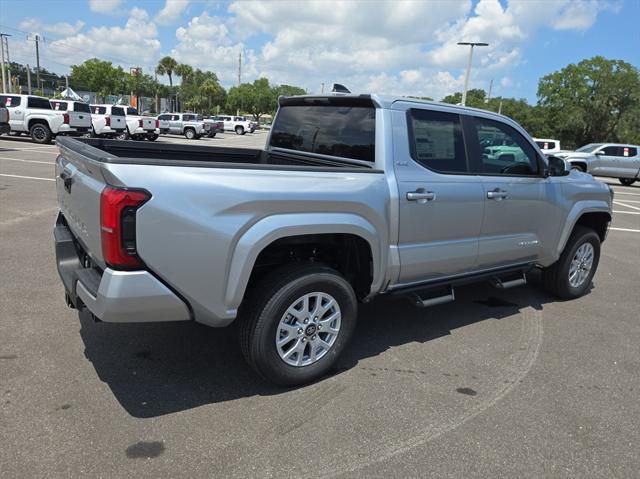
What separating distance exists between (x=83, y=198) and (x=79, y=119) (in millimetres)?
20081

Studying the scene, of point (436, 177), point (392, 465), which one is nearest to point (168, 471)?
point (392, 465)

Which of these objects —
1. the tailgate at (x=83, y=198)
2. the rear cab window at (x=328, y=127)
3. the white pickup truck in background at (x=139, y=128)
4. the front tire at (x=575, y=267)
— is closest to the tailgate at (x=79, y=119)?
the white pickup truck in background at (x=139, y=128)

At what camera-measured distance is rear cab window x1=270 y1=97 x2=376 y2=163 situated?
3.81m

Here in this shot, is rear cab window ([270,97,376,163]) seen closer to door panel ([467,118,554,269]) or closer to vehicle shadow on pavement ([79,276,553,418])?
door panel ([467,118,554,269])

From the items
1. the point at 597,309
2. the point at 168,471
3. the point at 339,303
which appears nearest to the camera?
the point at 168,471

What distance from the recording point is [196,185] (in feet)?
8.91

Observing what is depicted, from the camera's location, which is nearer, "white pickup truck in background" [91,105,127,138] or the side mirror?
the side mirror

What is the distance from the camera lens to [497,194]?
4.29m

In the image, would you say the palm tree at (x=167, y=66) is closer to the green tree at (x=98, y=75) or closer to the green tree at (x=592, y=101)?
the green tree at (x=98, y=75)

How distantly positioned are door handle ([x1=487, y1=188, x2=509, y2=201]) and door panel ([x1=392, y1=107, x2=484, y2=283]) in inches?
4.6

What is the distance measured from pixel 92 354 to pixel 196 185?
173 cm

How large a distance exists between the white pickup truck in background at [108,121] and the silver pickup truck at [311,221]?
69.3ft

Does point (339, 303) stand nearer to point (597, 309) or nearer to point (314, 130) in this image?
point (314, 130)

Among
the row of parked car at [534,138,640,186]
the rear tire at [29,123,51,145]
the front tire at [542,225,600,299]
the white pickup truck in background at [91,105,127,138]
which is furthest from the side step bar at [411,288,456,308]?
the white pickup truck in background at [91,105,127,138]
